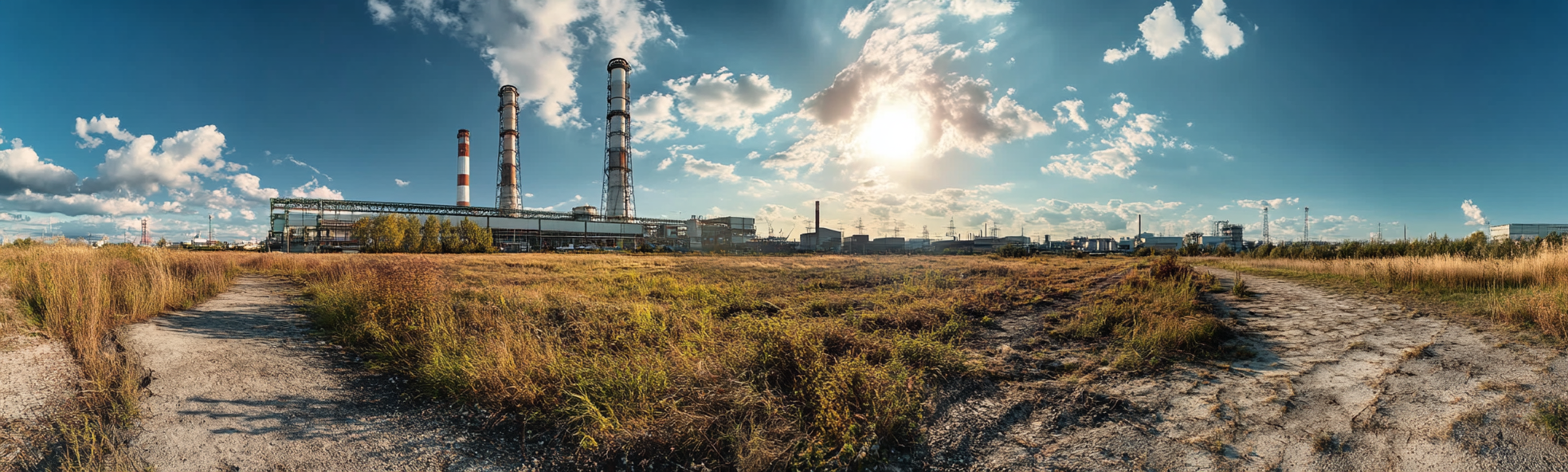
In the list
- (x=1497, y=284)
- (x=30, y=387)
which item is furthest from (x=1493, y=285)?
(x=30, y=387)

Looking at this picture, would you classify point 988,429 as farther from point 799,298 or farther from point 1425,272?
point 1425,272

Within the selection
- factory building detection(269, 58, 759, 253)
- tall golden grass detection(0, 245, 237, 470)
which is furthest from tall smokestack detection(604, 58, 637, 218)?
tall golden grass detection(0, 245, 237, 470)

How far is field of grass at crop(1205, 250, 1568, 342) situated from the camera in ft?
20.6

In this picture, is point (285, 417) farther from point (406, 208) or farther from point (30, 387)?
point (406, 208)

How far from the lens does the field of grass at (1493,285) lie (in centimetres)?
627

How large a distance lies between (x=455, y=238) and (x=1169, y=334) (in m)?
71.3

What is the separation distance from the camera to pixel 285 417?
4.46 m

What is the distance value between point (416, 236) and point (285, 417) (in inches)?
2732

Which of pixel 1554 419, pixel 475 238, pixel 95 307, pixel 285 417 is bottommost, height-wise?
pixel 285 417

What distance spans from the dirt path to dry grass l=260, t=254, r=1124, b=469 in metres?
0.43

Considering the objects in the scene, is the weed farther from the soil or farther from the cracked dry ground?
the soil

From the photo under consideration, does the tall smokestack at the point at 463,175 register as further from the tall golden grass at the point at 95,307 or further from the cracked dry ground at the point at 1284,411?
the cracked dry ground at the point at 1284,411

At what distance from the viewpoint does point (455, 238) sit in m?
60.9

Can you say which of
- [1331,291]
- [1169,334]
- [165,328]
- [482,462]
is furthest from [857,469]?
[1331,291]
